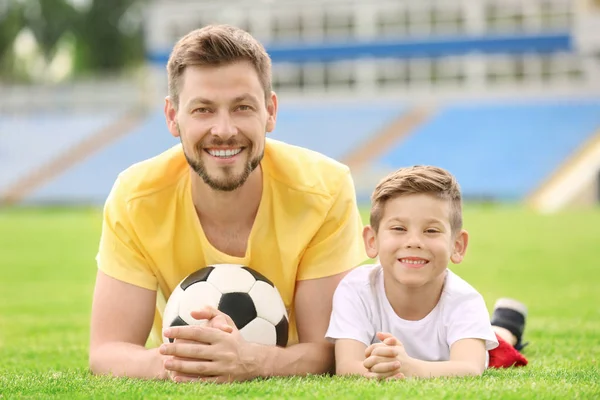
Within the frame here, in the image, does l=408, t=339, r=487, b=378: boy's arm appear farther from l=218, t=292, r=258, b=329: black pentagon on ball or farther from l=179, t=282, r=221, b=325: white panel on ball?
l=179, t=282, r=221, b=325: white panel on ball

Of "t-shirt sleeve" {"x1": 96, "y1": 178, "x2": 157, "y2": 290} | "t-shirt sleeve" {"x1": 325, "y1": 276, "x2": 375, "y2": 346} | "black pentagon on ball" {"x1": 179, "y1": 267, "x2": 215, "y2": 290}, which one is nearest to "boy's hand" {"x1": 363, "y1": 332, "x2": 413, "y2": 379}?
"t-shirt sleeve" {"x1": 325, "y1": 276, "x2": 375, "y2": 346}

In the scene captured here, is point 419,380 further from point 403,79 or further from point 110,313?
point 403,79

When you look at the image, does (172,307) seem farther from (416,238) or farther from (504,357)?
(504,357)

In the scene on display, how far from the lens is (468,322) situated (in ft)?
14.6

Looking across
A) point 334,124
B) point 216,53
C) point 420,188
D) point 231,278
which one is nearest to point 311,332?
point 231,278

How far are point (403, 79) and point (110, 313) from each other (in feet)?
119

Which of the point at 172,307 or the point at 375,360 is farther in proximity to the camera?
the point at 172,307

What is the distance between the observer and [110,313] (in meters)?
4.61

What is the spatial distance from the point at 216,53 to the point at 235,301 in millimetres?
1194

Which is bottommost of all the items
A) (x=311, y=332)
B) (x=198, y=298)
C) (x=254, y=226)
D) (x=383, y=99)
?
(x=311, y=332)

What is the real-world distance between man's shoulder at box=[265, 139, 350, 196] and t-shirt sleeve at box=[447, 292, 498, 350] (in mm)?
844

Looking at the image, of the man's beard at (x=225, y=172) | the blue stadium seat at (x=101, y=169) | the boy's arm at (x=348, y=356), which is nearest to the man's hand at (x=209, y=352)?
the boy's arm at (x=348, y=356)

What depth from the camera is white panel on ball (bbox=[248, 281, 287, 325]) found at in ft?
15.0

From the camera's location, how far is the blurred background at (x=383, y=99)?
33500 mm
